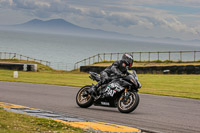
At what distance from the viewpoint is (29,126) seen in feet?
23.7

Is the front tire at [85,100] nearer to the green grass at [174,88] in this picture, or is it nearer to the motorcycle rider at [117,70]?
the motorcycle rider at [117,70]

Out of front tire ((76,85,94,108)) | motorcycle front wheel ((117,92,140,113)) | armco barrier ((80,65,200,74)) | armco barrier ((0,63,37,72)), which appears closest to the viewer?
motorcycle front wheel ((117,92,140,113))

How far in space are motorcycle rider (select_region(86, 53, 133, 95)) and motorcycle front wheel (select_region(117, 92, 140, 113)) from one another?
693 millimetres

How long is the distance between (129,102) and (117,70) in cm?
106

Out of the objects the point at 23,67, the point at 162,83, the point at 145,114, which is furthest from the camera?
the point at 23,67

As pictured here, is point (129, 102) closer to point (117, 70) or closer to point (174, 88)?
point (117, 70)

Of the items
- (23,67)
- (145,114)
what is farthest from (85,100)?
(23,67)

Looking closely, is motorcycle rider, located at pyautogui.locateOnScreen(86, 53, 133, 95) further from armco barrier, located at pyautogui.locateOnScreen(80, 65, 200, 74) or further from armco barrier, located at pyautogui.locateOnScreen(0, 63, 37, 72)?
armco barrier, located at pyautogui.locateOnScreen(0, 63, 37, 72)

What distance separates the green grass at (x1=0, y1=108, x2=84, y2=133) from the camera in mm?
6797

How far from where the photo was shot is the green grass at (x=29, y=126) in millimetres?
6797

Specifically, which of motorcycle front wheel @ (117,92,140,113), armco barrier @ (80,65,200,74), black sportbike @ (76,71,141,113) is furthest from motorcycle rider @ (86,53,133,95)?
armco barrier @ (80,65,200,74)

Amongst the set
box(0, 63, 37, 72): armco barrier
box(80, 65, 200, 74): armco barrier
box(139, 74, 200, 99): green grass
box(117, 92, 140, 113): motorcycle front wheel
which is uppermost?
box(0, 63, 37, 72): armco barrier

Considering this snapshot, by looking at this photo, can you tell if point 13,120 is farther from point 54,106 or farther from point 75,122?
point 54,106

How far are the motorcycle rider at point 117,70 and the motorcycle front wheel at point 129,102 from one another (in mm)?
693
